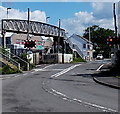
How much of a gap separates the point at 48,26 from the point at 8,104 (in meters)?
53.7

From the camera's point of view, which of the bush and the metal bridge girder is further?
the metal bridge girder

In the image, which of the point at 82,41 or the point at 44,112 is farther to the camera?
the point at 82,41

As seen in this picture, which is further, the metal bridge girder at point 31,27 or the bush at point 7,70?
the metal bridge girder at point 31,27

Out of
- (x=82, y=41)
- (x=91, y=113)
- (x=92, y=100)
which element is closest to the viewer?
(x=91, y=113)

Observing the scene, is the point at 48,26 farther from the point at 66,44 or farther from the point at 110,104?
the point at 110,104

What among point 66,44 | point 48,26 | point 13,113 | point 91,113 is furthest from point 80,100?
point 66,44

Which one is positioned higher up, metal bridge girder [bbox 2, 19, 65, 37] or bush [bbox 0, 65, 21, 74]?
metal bridge girder [bbox 2, 19, 65, 37]

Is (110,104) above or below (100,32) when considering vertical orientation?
below

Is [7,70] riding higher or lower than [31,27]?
lower

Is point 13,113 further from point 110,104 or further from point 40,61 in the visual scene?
point 40,61

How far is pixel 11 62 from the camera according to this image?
34.3 metres

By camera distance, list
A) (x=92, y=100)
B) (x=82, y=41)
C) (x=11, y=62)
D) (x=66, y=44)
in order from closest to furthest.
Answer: (x=92, y=100)
(x=11, y=62)
(x=66, y=44)
(x=82, y=41)

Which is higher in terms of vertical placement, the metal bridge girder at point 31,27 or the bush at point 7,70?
the metal bridge girder at point 31,27

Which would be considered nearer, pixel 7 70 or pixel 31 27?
pixel 7 70
